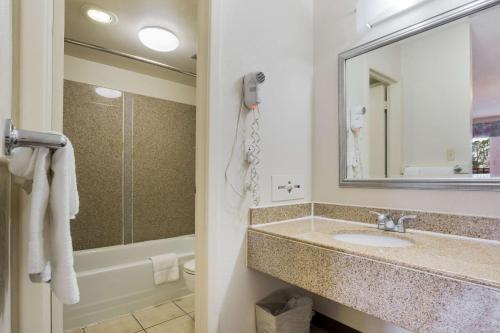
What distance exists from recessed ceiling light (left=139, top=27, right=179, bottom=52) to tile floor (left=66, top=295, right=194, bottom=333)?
2107 millimetres

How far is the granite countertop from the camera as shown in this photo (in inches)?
29.2

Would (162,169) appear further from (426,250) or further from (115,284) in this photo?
(426,250)

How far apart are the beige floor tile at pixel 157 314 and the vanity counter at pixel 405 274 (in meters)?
1.10

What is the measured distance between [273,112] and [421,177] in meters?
0.84

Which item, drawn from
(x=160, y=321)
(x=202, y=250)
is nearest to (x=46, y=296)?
(x=202, y=250)

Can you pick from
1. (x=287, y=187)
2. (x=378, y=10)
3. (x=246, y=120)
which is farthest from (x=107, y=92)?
(x=378, y=10)

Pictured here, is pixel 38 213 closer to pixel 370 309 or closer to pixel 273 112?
pixel 370 309

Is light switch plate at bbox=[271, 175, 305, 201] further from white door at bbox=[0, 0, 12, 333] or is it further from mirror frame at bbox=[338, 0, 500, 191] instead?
white door at bbox=[0, 0, 12, 333]

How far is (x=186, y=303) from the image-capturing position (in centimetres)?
212

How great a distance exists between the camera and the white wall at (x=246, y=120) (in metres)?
1.23

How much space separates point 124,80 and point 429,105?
243 centimetres

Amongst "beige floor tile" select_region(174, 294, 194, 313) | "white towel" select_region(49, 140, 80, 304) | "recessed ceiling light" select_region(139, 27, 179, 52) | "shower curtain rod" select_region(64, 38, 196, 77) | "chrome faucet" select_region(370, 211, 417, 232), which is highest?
"recessed ceiling light" select_region(139, 27, 179, 52)

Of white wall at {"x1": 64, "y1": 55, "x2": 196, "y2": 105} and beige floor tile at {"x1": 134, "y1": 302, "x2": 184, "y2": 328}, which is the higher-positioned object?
white wall at {"x1": 64, "y1": 55, "x2": 196, "y2": 105}

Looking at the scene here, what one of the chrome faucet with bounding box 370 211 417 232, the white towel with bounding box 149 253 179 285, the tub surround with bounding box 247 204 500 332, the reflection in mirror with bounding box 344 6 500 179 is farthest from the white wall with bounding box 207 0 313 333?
the white towel with bounding box 149 253 179 285
